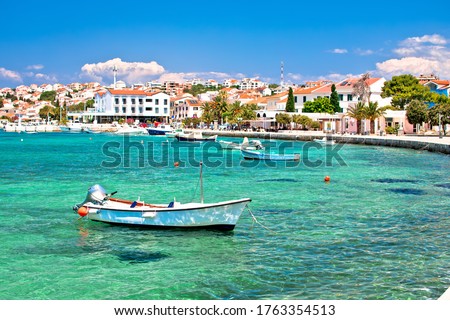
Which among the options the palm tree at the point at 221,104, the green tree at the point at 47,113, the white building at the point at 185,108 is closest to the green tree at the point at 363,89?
the palm tree at the point at 221,104

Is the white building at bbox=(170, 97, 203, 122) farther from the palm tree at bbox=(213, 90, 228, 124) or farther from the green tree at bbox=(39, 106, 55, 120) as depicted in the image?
the green tree at bbox=(39, 106, 55, 120)

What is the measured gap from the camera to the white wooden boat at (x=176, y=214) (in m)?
17.8

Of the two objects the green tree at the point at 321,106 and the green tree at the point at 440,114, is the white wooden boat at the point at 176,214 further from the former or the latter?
the green tree at the point at 321,106

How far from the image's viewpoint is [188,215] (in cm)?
1798

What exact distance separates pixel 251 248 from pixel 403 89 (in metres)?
90.8

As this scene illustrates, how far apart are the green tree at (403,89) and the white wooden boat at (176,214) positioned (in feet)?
274

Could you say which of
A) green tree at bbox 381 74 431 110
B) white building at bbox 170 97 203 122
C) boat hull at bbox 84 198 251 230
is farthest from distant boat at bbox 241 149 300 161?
white building at bbox 170 97 203 122

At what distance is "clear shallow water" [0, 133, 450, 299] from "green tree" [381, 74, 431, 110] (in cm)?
7005

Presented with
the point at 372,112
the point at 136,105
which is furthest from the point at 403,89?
the point at 136,105

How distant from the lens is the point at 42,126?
524 feet

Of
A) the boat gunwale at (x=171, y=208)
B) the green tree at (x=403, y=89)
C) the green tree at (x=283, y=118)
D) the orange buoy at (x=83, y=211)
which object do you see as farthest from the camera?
the green tree at (x=403, y=89)

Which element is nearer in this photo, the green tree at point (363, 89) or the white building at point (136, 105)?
the green tree at point (363, 89)
